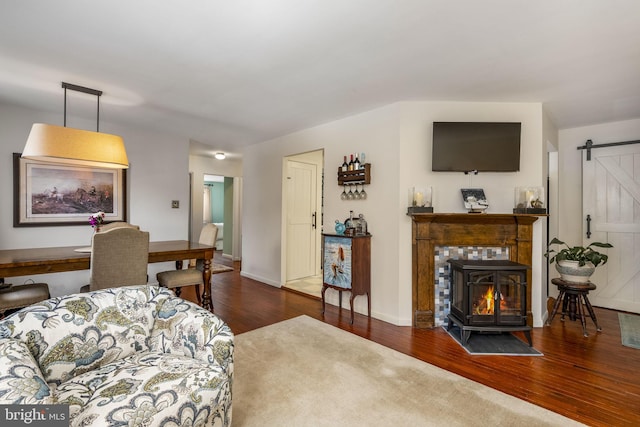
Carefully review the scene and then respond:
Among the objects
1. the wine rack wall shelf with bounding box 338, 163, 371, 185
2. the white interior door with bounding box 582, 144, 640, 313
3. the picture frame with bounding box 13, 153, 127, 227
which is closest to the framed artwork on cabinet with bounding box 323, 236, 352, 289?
the wine rack wall shelf with bounding box 338, 163, 371, 185

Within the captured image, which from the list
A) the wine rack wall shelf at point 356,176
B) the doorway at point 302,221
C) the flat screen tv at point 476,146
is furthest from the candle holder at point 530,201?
the doorway at point 302,221

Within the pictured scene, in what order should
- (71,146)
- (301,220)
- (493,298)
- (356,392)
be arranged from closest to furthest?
1. (356,392)
2. (71,146)
3. (493,298)
4. (301,220)

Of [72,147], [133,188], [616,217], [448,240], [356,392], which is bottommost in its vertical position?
[356,392]

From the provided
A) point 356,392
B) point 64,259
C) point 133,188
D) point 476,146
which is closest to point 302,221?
point 133,188

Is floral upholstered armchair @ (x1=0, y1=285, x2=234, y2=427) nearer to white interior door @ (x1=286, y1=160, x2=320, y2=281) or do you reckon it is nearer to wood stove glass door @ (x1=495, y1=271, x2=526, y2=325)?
wood stove glass door @ (x1=495, y1=271, x2=526, y2=325)

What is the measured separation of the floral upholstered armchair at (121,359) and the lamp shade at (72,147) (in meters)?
1.51

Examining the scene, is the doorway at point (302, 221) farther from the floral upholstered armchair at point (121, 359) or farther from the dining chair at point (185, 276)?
the floral upholstered armchair at point (121, 359)

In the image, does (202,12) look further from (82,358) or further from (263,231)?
(263,231)

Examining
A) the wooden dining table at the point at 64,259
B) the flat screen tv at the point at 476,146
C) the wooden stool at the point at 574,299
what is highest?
the flat screen tv at the point at 476,146

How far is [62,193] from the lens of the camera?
3.91 m

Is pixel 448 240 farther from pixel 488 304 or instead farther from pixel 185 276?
pixel 185 276

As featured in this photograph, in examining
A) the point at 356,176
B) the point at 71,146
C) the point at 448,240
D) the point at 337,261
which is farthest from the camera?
the point at 356,176

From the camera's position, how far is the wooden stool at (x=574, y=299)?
3.10m

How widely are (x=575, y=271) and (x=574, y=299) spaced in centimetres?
43
